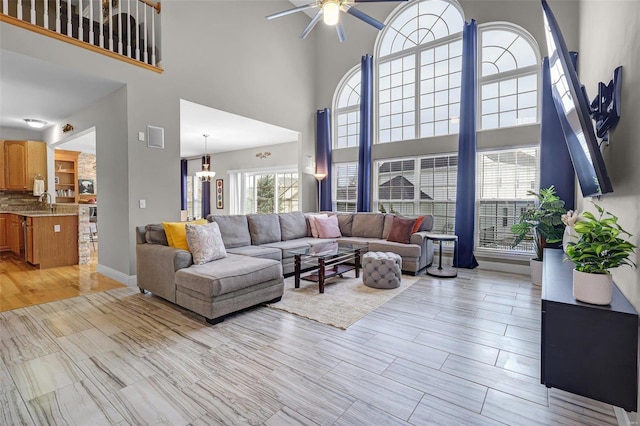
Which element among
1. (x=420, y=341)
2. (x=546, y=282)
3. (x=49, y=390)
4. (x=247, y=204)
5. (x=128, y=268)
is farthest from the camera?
(x=247, y=204)

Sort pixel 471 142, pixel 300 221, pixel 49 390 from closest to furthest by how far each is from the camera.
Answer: pixel 49 390
pixel 471 142
pixel 300 221

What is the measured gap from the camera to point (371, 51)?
6.30 metres

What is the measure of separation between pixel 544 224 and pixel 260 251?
3.84m

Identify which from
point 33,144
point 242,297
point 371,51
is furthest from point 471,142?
point 33,144

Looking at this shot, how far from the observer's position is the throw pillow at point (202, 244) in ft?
10.3

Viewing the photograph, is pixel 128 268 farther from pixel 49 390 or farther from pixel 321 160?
pixel 321 160

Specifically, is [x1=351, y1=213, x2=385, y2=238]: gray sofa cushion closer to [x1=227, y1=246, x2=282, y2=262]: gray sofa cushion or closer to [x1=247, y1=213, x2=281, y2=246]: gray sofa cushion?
[x1=247, y1=213, x2=281, y2=246]: gray sofa cushion

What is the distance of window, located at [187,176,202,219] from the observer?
10969 millimetres

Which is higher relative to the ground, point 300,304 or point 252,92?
point 252,92

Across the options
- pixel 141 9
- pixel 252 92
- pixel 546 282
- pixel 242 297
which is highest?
pixel 141 9

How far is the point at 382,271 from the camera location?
377 cm

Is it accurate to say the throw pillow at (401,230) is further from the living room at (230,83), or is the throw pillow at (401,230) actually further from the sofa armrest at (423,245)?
the living room at (230,83)

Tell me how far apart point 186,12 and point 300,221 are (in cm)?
375

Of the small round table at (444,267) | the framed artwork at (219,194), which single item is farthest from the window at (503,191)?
the framed artwork at (219,194)
